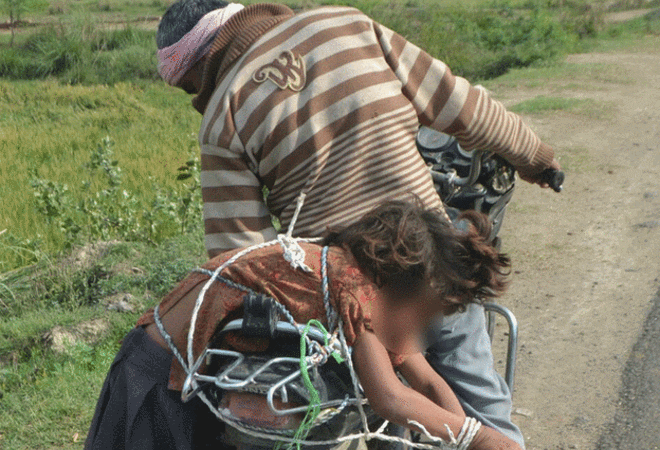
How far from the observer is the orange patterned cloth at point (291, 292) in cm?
186

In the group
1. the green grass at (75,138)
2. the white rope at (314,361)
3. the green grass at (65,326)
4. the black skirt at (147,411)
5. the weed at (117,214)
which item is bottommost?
the green grass at (75,138)

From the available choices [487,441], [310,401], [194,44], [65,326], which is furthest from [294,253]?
[65,326]

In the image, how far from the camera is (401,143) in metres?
2.27

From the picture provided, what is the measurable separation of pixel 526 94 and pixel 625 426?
6.00m

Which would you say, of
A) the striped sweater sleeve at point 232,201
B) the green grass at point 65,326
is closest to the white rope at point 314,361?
the striped sweater sleeve at point 232,201

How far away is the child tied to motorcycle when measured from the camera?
185cm

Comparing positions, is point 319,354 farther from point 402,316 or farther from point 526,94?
point 526,94

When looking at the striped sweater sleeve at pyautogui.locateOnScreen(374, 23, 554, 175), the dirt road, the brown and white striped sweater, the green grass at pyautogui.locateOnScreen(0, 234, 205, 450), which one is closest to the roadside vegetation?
the green grass at pyautogui.locateOnScreen(0, 234, 205, 450)

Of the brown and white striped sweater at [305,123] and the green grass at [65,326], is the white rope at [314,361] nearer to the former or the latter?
the brown and white striped sweater at [305,123]

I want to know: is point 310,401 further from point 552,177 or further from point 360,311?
point 552,177

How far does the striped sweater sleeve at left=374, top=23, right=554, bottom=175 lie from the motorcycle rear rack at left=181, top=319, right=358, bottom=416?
0.81 meters

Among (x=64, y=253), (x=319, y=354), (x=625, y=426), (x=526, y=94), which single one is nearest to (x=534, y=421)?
(x=625, y=426)

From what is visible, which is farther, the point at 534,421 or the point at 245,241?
the point at 534,421

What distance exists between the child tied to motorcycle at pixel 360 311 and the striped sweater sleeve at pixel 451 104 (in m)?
0.44
